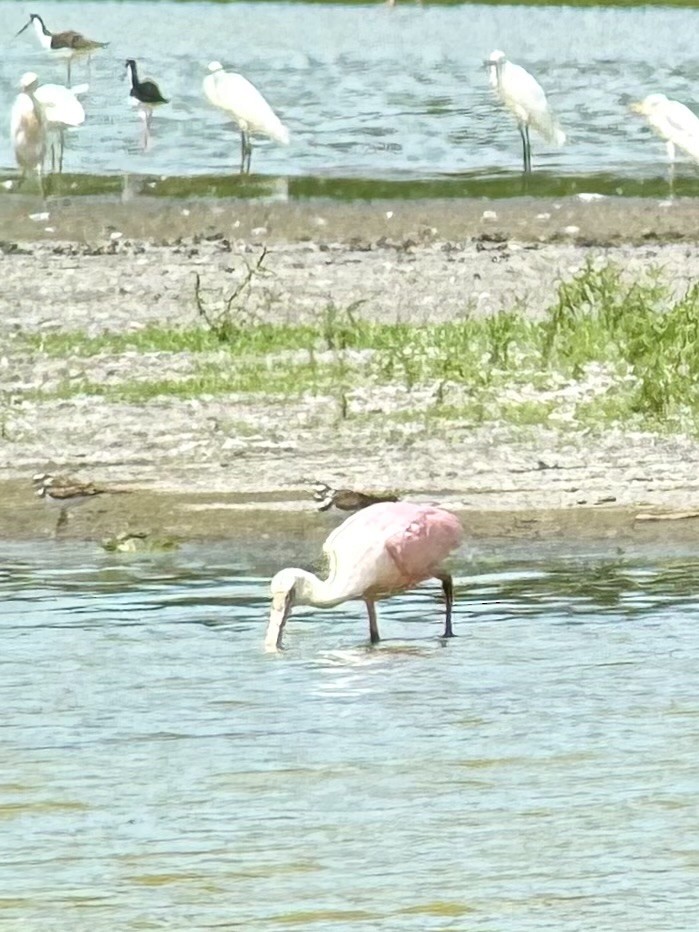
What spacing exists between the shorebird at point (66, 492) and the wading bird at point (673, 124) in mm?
11624

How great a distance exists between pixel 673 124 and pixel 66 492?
1202cm

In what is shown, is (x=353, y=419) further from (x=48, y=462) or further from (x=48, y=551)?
(x=48, y=551)

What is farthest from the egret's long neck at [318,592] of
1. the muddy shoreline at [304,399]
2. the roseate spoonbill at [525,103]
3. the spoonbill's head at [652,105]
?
the spoonbill's head at [652,105]

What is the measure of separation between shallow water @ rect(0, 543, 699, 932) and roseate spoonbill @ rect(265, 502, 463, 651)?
133mm

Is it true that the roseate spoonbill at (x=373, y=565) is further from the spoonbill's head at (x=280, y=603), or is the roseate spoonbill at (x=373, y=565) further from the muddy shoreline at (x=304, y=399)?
the muddy shoreline at (x=304, y=399)

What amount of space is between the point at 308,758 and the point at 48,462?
4.17 meters

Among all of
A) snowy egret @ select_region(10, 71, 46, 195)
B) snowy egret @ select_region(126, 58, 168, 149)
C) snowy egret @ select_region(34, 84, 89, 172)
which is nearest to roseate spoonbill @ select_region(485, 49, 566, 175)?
snowy egret @ select_region(126, 58, 168, 149)

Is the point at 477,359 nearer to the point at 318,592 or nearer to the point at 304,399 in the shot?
the point at 304,399

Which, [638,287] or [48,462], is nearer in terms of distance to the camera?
[48,462]

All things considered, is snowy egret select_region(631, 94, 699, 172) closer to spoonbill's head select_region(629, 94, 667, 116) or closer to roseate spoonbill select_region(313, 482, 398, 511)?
spoonbill's head select_region(629, 94, 667, 116)

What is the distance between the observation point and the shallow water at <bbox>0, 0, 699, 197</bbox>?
21656 mm

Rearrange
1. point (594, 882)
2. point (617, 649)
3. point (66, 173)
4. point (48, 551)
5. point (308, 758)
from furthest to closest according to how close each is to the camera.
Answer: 1. point (66, 173)
2. point (48, 551)
3. point (617, 649)
4. point (308, 758)
5. point (594, 882)

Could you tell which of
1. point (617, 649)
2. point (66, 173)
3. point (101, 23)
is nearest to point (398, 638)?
point (617, 649)

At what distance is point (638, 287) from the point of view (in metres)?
12.8
